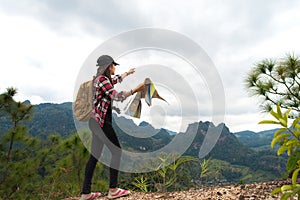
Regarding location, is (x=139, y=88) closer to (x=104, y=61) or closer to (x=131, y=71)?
(x=131, y=71)

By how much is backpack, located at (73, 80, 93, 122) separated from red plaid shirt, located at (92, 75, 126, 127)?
0.08 m

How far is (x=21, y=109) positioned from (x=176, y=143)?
6.27 m

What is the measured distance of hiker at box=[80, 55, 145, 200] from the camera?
265cm

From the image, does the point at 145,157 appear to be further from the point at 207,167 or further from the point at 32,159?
the point at 32,159

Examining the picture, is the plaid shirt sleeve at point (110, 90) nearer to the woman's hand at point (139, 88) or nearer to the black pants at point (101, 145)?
the woman's hand at point (139, 88)

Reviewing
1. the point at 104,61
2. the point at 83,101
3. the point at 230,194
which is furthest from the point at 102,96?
the point at 230,194

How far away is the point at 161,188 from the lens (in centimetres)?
334

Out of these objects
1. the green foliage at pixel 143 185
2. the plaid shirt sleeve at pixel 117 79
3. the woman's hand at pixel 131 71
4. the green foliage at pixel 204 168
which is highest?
the woman's hand at pixel 131 71

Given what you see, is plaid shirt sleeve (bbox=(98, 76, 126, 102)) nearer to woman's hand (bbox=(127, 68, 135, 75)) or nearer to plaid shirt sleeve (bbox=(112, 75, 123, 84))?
plaid shirt sleeve (bbox=(112, 75, 123, 84))

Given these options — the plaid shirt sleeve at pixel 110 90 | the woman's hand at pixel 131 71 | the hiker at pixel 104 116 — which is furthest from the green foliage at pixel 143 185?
the woman's hand at pixel 131 71

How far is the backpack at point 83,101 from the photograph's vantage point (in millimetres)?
Answer: 2740

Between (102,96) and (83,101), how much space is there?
25 centimetres

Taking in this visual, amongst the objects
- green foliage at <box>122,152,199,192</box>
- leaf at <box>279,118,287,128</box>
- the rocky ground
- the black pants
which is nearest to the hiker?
the black pants

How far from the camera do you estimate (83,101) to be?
2762 millimetres
